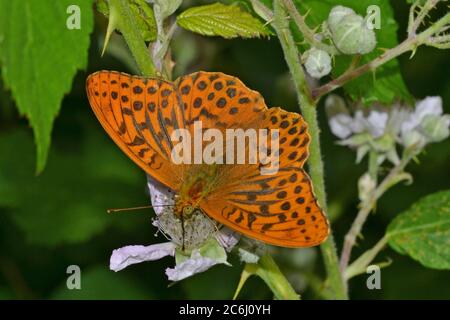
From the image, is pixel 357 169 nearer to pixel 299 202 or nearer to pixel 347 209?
pixel 347 209

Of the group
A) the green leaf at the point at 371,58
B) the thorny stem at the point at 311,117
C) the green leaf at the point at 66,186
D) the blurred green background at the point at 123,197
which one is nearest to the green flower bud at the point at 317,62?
the thorny stem at the point at 311,117

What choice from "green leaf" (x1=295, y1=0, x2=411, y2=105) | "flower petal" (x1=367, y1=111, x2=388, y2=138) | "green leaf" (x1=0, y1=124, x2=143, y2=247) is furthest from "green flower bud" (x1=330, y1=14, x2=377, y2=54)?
"green leaf" (x1=0, y1=124, x2=143, y2=247)

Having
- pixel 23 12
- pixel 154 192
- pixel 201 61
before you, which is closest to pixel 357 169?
pixel 201 61

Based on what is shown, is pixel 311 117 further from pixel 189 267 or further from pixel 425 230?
pixel 425 230

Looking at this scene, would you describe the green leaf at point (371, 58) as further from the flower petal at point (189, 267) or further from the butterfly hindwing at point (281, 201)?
the flower petal at point (189, 267)

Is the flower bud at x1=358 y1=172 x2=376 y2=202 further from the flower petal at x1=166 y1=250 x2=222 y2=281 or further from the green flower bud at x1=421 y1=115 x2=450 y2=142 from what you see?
the flower petal at x1=166 y1=250 x2=222 y2=281

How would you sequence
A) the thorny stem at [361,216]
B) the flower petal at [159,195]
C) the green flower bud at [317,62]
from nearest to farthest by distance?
the green flower bud at [317,62], the flower petal at [159,195], the thorny stem at [361,216]
